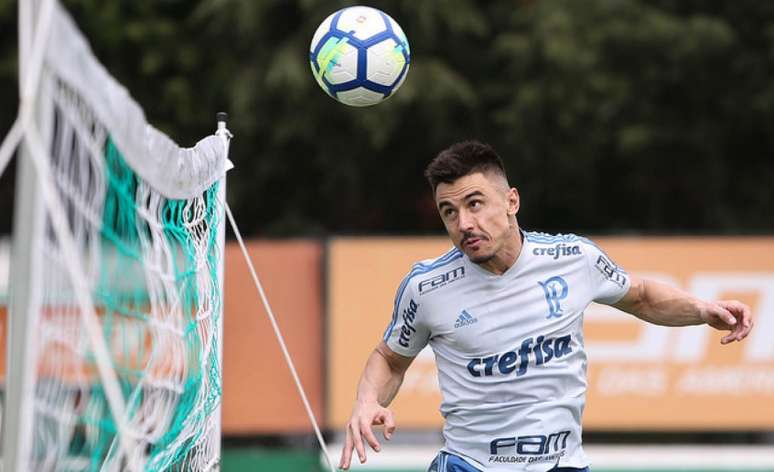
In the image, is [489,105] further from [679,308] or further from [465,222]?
[465,222]

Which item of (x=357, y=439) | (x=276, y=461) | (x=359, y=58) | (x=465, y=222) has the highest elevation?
(x=359, y=58)

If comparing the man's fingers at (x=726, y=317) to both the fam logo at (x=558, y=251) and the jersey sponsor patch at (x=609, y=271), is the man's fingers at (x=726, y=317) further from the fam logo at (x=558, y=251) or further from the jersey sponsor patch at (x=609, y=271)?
the fam logo at (x=558, y=251)

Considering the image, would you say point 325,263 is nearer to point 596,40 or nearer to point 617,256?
point 617,256

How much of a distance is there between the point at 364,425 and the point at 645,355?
6.66 metres

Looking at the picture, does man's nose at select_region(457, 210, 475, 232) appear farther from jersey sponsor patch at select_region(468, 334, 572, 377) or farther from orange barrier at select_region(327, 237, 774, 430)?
orange barrier at select_region(327, 237, 774, 430)

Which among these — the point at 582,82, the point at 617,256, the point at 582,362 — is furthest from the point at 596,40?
the point at 582,362

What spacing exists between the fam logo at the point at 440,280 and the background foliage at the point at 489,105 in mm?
10234

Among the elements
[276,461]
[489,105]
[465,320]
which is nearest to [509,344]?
[465,320]

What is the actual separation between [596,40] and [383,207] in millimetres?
3510

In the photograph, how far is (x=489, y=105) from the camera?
16328 millimetres

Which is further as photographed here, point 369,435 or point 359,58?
point 359,58

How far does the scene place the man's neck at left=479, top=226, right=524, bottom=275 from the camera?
482cm

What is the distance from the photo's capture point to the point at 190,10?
55.3ft

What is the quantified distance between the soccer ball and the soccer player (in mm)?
1253
